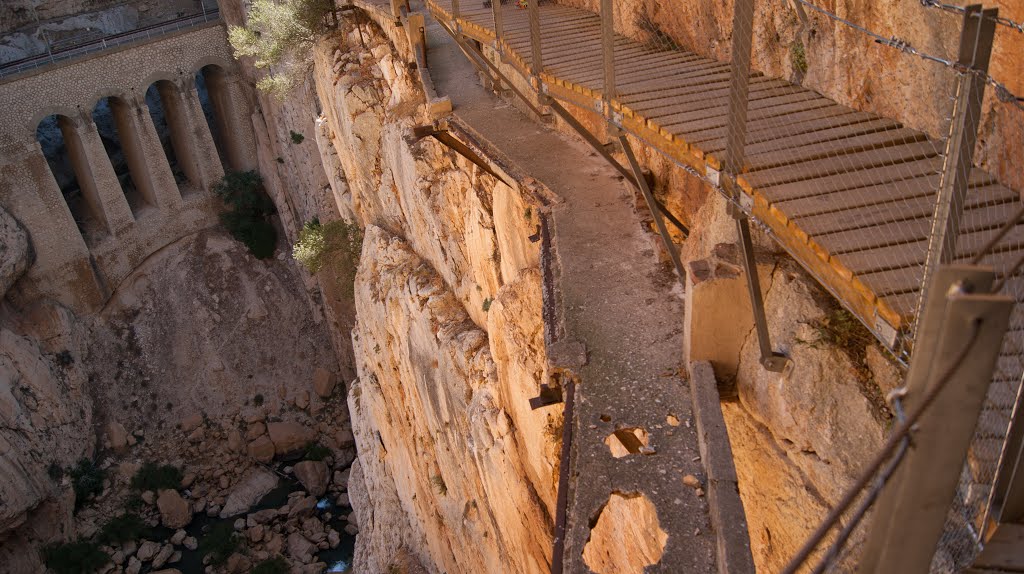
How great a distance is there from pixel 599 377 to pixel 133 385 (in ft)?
65.9

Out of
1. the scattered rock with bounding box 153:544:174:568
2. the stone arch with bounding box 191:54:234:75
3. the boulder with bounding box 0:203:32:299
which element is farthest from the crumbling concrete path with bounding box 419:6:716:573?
the stone arch with bounding box 191:54:234:75

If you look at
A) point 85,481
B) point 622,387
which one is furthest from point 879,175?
point 85,481

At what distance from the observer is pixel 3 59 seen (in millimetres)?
21922

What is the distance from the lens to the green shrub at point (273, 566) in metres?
17.5

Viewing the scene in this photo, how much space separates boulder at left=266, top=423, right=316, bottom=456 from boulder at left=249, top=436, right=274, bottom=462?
0.16 metres

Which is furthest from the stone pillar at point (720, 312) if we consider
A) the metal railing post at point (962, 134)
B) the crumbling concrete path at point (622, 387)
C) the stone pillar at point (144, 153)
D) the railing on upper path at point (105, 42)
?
the stone pillar at point (144, 153)

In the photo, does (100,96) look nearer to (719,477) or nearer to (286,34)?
(286,34)

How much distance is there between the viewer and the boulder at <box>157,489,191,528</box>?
19.4 metres

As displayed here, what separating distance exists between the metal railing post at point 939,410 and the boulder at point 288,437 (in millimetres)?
20808

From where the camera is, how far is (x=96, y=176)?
21375 millimetres

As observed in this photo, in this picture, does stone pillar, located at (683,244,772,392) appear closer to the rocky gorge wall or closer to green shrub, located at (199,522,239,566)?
the rocky gorge wall

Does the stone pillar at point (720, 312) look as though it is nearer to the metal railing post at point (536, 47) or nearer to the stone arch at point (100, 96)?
the metal railing post at point (536, 47)

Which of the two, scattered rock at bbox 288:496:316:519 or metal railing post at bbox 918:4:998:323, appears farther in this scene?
scattered rock at bbox 288:496:316:519

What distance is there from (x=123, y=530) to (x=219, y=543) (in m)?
2.57
